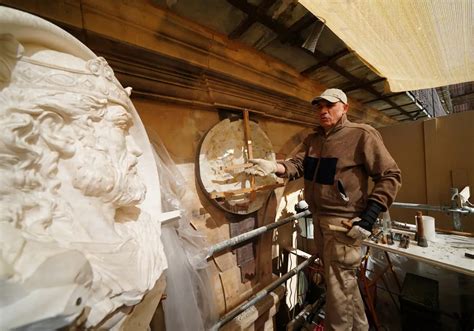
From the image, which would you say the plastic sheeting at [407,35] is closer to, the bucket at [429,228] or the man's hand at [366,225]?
the man's hand at [366,225]

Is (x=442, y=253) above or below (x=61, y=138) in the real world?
below

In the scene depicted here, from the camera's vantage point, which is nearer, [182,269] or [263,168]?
[182,269]

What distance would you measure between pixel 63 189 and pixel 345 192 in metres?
1.53

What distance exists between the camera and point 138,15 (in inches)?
40.5

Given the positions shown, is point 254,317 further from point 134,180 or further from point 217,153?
point 134,180

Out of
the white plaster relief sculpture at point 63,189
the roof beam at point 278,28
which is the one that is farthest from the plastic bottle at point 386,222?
the white plaster relief sculpture at point 63,189

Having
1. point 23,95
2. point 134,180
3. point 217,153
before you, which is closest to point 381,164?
point 217,153

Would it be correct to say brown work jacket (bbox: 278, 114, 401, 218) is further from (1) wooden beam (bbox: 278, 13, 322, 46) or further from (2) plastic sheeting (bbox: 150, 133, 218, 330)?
(2) plastic sheeting (bbox: 150, 133, 218, 330)

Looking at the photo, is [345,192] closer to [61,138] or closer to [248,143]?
[248,143]

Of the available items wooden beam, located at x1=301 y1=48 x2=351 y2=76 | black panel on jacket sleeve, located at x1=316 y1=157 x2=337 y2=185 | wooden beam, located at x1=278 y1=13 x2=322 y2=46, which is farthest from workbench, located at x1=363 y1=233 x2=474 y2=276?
wooden beam, located at x1=278 y1=13 x2=322 y2=46

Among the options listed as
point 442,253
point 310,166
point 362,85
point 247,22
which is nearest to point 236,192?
point 310,166

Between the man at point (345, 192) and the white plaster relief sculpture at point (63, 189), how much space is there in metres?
1.22

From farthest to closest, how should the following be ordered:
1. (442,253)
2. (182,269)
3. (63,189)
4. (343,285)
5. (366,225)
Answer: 1. (442,253)
2. (343,285)
3. (366,225)
4. (182,269)
5. (63,189)

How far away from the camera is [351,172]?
1287 millimetres
